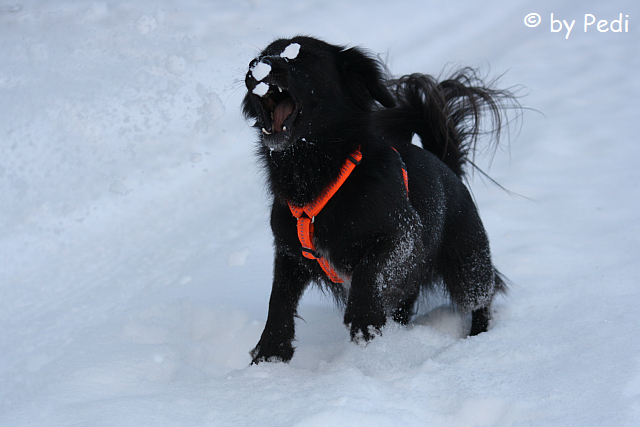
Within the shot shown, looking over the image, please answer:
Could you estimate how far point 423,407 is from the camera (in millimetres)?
1783

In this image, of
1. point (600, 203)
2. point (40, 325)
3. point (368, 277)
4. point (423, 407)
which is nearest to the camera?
point (423, 407)

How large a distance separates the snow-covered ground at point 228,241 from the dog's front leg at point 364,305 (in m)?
0.07

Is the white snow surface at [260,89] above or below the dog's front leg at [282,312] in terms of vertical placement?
above

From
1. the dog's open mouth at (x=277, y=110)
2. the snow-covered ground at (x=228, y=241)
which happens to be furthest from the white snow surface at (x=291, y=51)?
the snow-covered ground at (x=228, y=241)

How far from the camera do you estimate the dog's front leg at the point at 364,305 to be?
220cm

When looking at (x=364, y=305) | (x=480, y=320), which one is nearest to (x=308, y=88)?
(x=364, y=305)

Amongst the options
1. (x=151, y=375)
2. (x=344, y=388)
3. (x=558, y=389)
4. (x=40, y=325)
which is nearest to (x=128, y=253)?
(x=40, y=325)

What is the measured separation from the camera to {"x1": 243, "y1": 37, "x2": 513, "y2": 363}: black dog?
2160 millimetres

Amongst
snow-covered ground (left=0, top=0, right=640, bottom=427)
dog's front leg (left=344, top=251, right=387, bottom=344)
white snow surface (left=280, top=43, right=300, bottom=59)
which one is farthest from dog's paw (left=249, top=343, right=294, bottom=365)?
white snow surface (left=280, top=43, right=300, bottom=59)

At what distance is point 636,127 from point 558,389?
3.91 m

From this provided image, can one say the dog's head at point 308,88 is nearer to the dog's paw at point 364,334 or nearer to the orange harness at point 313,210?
the orange harness at point 313,210

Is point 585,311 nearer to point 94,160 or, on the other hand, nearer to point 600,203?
point 600,203

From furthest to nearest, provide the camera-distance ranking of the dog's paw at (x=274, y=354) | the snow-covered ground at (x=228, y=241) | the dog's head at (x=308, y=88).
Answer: the dog's paw at (x=274, y=354)
the dog's head at (x=308, y=88)
the snow-covered ground at (x=228, y=241)

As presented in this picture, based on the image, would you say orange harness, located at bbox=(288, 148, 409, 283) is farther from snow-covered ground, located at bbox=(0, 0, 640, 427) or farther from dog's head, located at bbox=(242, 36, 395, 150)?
snow-covered ground, located at bbox=(0, 0, 640, 427)
